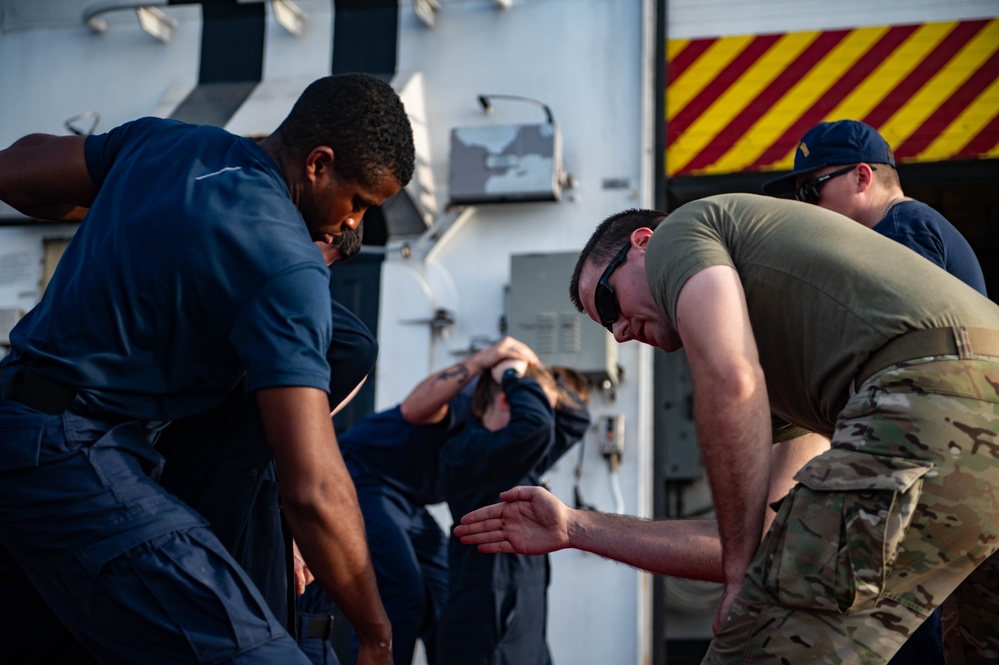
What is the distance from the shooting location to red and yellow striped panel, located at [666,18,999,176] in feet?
19.9

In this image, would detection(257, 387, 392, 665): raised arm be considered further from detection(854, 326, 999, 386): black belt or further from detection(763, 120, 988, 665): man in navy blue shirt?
detection(763, 120, 988, 665): man in navy blue shirt

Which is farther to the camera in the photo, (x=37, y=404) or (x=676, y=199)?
(x=676, y=199)

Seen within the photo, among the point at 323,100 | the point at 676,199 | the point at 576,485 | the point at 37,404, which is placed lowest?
the point at 576,485

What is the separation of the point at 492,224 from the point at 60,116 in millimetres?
2561

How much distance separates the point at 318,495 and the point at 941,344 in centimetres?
122

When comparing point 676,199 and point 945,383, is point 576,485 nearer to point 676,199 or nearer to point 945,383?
point 676,199

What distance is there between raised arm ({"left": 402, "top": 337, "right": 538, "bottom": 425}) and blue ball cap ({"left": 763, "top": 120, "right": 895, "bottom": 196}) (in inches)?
73.4

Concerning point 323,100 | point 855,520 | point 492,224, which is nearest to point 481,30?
point 492,224

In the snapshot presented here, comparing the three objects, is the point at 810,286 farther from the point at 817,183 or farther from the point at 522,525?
the point at 817,183

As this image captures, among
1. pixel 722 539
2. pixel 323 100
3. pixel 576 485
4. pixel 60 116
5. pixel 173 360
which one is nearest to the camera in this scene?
pixel 722 539

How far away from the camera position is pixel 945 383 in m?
2.19

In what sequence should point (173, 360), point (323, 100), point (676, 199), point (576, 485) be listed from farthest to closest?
1. point (676, 199)
2. point (576, 485)
3. point (323, 100)
4. point (173, 360)

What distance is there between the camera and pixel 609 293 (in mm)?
2859

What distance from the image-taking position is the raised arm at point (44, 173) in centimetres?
289
